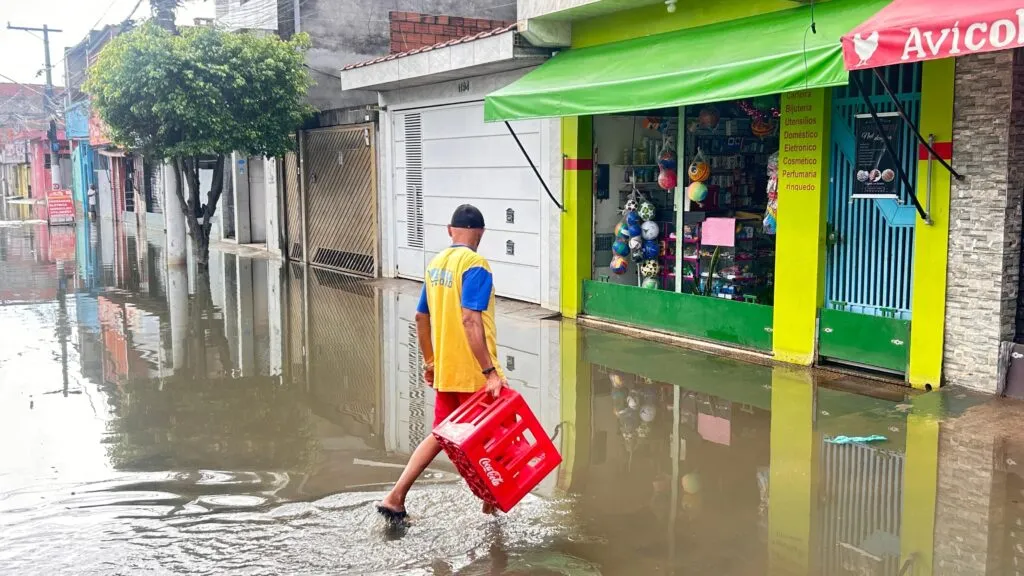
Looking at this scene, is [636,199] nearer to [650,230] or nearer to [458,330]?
[650,230]

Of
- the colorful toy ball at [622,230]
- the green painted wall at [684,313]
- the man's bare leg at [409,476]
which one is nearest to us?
the man's bare leg at [409,476]

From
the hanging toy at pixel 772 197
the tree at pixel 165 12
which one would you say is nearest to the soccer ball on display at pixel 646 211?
the hanging toy at pixel 772 197

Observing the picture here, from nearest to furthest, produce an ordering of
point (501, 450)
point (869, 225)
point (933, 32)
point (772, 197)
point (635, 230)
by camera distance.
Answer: point (501, 450), point (933, 32), point (869, 225), point (772, 197), point (635, 230)

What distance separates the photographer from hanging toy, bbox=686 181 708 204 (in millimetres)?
9844

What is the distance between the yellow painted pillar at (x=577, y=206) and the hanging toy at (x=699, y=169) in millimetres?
1666

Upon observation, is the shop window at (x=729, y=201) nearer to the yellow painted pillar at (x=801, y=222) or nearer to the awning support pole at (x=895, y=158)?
the yellow painted pillar at (x=801, y=222)

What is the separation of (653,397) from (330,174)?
11.2 metres

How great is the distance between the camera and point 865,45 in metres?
6.52

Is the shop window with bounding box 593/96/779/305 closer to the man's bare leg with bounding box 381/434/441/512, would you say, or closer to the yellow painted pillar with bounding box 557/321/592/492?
the yellow painted pillar with bounding box 557/321/592/492

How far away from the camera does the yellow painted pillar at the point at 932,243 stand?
7.24 metres

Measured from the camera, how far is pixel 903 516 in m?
5.15

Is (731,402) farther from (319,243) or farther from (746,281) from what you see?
(319,243)

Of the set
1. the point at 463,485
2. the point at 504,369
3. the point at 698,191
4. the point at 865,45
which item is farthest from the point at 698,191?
the point at 463,485

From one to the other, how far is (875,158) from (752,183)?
8.19 ft
